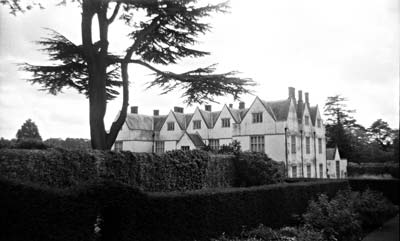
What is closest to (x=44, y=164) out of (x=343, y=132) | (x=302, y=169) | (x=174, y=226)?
(x=174, y=226)

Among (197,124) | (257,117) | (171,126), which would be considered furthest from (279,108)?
(171,126)

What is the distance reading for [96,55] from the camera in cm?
1177

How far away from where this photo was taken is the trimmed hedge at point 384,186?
781 inches

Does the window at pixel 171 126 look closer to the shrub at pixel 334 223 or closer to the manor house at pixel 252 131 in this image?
the manor house at pixel 252 131

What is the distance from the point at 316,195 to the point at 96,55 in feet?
30.9

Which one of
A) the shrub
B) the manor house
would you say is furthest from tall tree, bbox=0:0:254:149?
the manor house

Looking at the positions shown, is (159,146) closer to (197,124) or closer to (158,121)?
(158,121)

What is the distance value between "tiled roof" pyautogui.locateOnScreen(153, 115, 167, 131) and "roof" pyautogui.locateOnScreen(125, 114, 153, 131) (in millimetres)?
497

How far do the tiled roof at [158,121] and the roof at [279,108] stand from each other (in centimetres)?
1253

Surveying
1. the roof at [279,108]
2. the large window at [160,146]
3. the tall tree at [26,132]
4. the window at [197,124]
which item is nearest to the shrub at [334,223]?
the tall tree at [26,132]

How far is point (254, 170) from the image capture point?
47.9 ft

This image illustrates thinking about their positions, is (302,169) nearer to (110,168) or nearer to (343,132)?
(343,132)

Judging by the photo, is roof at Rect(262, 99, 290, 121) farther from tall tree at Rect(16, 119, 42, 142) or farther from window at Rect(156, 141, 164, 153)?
tall tree at Rect(16, 119, 42, 142)

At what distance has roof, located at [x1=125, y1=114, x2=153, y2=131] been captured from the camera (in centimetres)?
3587
